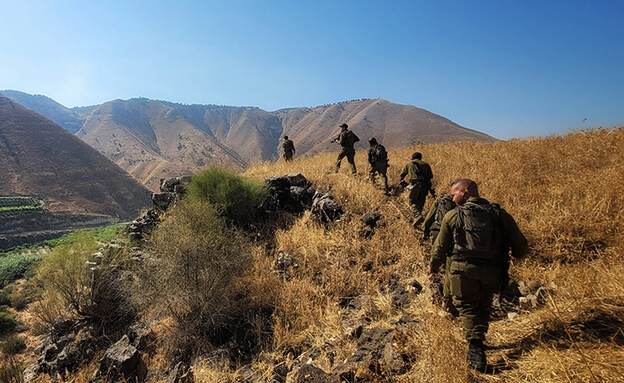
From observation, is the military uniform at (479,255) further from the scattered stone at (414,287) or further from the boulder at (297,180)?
the boulder at (297,180)

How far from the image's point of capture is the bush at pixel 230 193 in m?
7.40

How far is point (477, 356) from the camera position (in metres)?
2.47

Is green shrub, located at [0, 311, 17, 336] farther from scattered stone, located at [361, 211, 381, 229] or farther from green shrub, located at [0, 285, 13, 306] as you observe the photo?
scattered stone, located at [361, 211, 381, 229]

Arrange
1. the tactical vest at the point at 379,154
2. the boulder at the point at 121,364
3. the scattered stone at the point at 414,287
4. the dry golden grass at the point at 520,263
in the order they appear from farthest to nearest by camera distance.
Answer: the tactical vest at the point at 379,154 < the boulder at the point at 121,364 < the scattered stone at the point at 414,287 < the dry golden grass at the point at 520,263

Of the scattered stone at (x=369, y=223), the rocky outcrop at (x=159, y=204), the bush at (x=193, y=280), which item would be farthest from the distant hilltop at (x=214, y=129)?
the bush at (x=193, y=280)

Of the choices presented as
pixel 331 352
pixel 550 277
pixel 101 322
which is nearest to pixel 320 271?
pixel 331 352

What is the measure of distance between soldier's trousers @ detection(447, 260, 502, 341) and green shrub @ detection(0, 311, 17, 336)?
85.7 ft

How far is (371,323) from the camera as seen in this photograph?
12.4 feet

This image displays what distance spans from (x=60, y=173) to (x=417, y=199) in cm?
10099

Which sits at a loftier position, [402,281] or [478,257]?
[478,257]

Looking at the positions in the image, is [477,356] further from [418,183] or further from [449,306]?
[418,183]

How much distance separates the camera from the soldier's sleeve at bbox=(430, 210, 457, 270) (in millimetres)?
2848

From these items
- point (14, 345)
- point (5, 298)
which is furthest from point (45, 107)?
point (14, 345)

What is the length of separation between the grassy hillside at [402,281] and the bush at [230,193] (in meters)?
0.42
